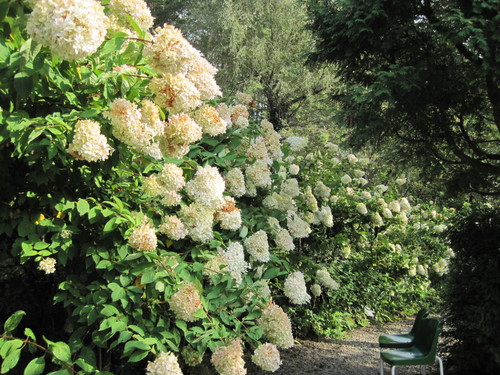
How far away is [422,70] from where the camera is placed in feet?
14.0

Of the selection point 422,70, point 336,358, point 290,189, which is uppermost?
point 422,70

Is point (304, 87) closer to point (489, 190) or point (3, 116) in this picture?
point (489, 190)

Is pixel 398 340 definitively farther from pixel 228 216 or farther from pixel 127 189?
pixel 127 189

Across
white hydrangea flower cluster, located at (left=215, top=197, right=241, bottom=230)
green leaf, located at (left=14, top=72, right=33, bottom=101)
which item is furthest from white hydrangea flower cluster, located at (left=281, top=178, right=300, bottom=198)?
green leaf, located at (left=14, top=72, right=33, bottom=101)

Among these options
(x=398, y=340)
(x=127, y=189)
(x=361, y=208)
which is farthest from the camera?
(x=361, y=208)

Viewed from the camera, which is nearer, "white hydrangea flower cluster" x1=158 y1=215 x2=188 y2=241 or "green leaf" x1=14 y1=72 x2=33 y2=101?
"green leaf" x1=14 y1=72 x2=33 y2=101

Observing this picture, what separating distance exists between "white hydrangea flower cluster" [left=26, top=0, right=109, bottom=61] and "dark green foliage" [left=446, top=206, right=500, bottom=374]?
165 inches

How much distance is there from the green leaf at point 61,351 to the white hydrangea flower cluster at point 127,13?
132 centimetres

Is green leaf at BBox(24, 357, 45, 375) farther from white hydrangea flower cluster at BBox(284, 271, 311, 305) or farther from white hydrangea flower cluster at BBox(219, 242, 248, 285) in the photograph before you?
white hydrangea flower cluster at BBox(284, 271, 311, 305)

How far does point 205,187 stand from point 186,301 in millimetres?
531

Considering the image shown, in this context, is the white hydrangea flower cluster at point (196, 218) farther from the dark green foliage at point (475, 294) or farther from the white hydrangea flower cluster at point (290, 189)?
the dark green foliage at point (475, 294)

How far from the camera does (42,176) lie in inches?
72.5

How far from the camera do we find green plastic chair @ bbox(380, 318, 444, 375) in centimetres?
366

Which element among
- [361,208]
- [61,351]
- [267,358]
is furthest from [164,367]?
[361,208]
